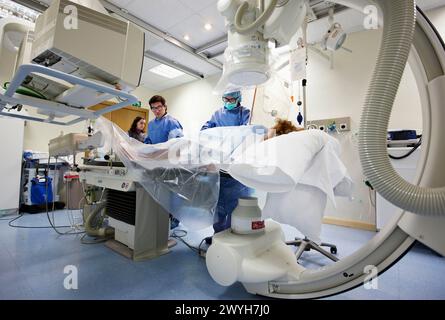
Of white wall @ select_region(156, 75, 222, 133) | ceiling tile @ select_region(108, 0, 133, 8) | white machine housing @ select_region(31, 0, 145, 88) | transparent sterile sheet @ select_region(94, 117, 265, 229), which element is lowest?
transparent sterile sheet @ select_region(94, 117, 265, 229)

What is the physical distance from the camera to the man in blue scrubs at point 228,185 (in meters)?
1.74

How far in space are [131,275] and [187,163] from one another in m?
0.78

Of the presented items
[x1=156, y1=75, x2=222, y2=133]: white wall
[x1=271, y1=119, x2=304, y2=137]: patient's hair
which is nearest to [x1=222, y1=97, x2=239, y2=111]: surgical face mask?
[x1=271, y1=119, x2=304, y2=137]: patient's hair

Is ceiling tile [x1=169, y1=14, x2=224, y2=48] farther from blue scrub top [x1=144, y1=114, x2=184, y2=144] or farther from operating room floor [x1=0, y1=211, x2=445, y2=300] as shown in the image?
operating room floor [x1=0, y1=211, x2=445, y2=300]

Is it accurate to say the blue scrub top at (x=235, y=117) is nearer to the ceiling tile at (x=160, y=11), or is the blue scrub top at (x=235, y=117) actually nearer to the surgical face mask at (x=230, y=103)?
the surgical face mask at (x=230, y=103)

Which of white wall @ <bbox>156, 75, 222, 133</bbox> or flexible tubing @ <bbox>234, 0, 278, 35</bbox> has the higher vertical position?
white wall @ <bbox>156, 75, 222, 133</bbox>

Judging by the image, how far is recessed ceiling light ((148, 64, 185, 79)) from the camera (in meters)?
4.17

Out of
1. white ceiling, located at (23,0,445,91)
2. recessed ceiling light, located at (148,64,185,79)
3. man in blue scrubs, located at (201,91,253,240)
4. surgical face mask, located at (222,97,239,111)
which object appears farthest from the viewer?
recessed ceiling light, located at (148,64,185,79)

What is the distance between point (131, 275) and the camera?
1339 millimetres

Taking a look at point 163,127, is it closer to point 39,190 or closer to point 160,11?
point 160,11

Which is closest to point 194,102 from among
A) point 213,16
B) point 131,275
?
point 213,16

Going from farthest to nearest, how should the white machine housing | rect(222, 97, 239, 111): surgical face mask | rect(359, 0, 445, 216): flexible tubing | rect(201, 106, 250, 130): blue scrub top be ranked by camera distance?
rect(201, 106, 250, 130): blue scrub top, rect(222, 97, 239, 111): surgical face mask, the white machine housing, rect(359, 0, 445, 216): flexible tubing

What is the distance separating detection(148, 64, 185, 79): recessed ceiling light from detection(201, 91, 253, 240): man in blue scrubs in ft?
8.54

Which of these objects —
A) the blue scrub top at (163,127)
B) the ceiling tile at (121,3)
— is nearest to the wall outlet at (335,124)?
the blue scrub top at (163,127)
